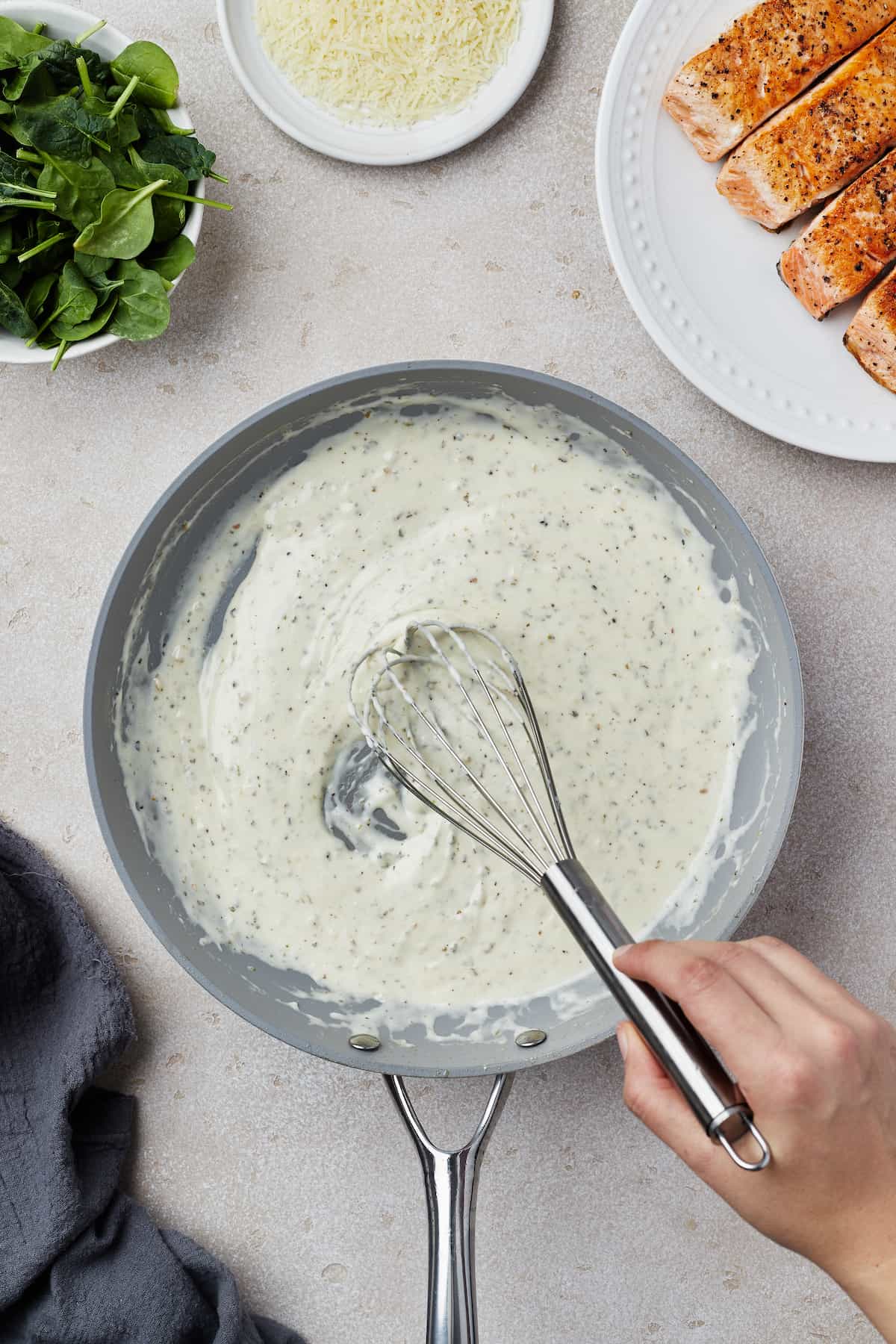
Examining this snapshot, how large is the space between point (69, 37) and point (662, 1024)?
1.10 metres

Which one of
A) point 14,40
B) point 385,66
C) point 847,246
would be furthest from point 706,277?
point 14,40

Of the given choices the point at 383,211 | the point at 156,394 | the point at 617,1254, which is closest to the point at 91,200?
the point at 156,394

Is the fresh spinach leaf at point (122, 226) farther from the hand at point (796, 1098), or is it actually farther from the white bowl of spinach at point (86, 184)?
the hand at point (796, 1098)

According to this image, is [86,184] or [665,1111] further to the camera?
[86,184]

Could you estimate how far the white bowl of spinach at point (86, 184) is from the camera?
106cm

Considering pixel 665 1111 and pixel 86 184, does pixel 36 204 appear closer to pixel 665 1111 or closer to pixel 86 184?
pixel 86 184

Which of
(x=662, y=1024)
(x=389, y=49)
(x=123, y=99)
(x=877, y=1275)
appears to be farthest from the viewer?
(x=389, y=49)

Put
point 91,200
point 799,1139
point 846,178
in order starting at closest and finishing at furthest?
point 799,1139 < point 91,200 < point 846,178

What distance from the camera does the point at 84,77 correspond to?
106 centimetres

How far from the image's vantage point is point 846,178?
1.18m

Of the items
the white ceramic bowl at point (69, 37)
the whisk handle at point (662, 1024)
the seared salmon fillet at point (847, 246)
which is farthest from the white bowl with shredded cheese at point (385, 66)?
the whisk handle at point (662, 1024)

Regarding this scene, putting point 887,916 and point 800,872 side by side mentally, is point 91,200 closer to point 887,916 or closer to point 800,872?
point 800,872

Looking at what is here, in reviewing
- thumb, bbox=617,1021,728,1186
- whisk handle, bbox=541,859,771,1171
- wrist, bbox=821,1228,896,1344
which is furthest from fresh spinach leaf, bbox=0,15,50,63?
wrist, bbox=821,1228,896,1344

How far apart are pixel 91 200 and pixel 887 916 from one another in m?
1.12
